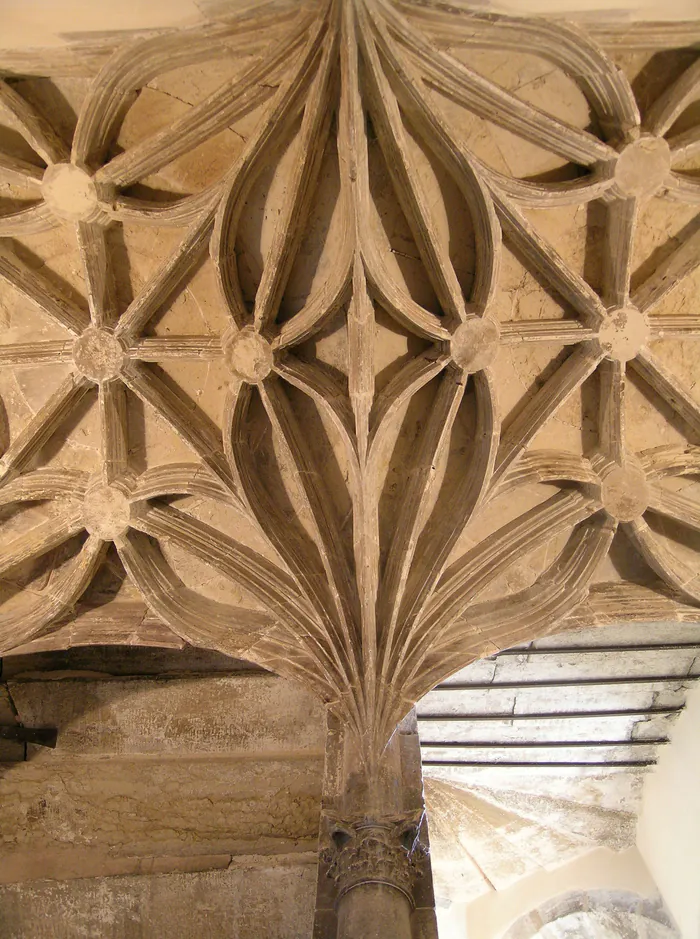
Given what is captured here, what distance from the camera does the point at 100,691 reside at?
6.60 meters

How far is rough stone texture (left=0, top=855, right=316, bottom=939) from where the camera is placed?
5348 mm

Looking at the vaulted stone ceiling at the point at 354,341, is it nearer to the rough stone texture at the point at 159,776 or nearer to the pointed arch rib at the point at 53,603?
the pointed arch rib at the point at 53,603

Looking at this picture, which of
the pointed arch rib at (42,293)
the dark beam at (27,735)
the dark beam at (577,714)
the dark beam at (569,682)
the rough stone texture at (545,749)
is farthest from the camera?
the dark beam at (577,714)

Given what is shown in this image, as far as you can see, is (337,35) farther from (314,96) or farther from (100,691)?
(100,691)

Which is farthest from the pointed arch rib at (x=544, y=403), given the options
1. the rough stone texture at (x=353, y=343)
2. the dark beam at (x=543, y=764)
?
the dark beam at (x=543, y=764)

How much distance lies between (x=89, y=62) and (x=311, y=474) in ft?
10.6

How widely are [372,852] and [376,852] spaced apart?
2 cm

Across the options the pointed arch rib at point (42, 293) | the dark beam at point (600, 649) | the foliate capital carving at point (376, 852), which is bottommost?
the foliate capital carving at point (376, 852)

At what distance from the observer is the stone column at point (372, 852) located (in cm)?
414

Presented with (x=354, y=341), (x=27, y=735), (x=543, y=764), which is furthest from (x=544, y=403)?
(x=27, y=735)

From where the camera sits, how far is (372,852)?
4.38 meters

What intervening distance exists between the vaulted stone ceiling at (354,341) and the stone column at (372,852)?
0.34 metres

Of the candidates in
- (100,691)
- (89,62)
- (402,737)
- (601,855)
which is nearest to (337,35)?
(89,62)

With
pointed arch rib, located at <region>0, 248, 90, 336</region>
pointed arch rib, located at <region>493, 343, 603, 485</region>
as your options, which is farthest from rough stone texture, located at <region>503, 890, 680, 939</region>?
pointed arch rib, located at <region>0, 248, 90, 336</region>
